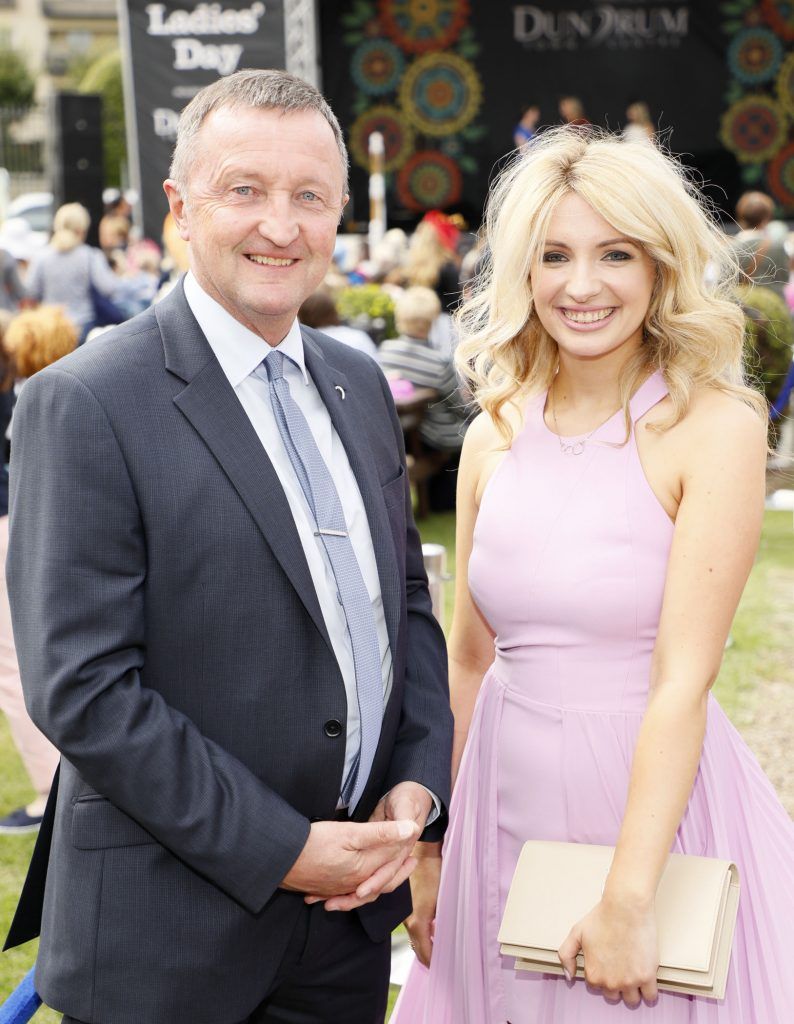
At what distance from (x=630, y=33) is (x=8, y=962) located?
19157 millimetres

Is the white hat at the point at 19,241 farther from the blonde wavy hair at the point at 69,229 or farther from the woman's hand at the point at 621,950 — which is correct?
the woman's hand at the point at 621,950

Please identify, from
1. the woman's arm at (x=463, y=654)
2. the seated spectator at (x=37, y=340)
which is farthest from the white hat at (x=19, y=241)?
the woman's arm at (x=463, y=654)

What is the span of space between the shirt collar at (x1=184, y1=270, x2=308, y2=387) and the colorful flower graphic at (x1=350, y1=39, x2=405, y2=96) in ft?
64.7

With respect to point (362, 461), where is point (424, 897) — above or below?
below

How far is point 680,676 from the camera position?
1.83 meters

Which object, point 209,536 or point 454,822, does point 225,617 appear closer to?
point 209,536

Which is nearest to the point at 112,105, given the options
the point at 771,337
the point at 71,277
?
the point at 71,277

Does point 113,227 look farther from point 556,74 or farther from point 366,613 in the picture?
point 366,613

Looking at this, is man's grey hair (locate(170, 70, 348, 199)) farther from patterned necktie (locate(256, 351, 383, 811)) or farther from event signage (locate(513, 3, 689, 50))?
event signage (locate(513, 3, 689, 50))

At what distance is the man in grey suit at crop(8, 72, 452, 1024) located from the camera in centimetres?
161

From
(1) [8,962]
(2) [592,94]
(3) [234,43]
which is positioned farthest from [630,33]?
(1) [8,962]

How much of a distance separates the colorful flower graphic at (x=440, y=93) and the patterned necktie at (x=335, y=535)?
19686mm

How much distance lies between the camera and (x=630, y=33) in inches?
772

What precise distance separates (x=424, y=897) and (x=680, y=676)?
2.65 ft
